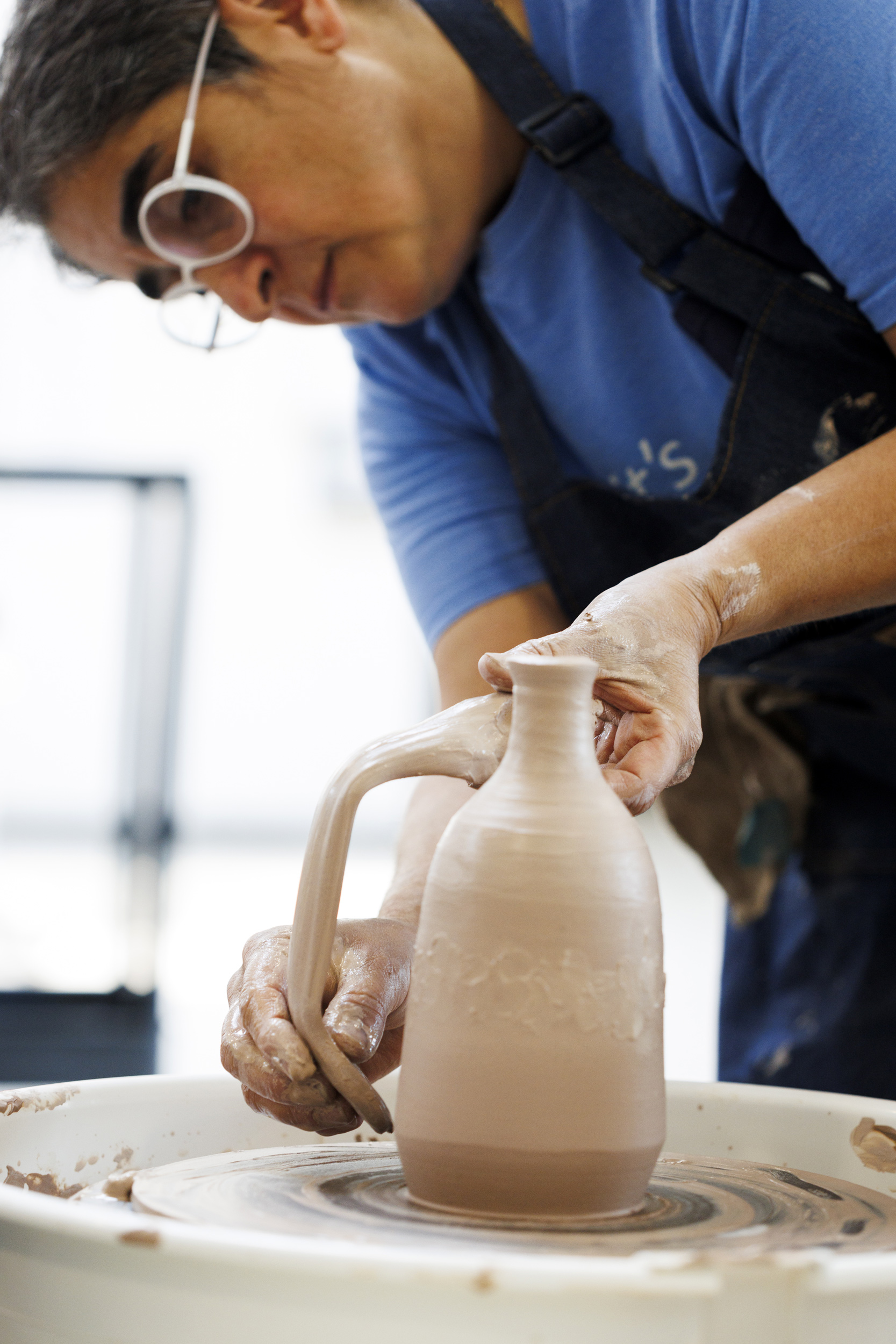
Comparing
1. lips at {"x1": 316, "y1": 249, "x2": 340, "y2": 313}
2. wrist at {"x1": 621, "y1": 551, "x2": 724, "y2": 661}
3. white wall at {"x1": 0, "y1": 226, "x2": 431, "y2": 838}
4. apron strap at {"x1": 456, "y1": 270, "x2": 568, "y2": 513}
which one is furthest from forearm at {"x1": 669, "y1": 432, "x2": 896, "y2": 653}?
white wall at {"x1": 0, "y1": 226, "x2": 431, "y2": 838}

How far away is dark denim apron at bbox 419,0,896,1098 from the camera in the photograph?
3.18 ft

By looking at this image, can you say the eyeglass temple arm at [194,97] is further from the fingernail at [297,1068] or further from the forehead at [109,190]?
the fingernail at [297,1068]

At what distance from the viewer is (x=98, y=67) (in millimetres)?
968

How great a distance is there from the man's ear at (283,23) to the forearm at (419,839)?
24.8 inches

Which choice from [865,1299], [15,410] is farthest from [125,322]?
[865,1299]

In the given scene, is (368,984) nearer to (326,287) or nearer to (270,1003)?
(270,1003)

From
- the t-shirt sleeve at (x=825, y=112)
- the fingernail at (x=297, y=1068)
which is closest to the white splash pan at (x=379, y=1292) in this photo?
the fingernail at (x=297, y=1068)

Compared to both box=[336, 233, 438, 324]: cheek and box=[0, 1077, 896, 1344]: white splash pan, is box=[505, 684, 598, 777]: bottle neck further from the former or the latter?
box=[336, 233, 438, 324]: cheek

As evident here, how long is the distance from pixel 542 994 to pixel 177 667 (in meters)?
3.23

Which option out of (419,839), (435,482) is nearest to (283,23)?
(435,482)

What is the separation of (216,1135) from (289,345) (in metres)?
3.74

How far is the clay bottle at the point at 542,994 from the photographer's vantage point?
61 cm

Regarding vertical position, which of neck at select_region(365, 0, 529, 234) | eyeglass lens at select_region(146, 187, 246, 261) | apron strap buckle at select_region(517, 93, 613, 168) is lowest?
eyeglass lens at select_region(146, 187, 246, 261)

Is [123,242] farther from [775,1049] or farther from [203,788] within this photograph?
[203,788]
